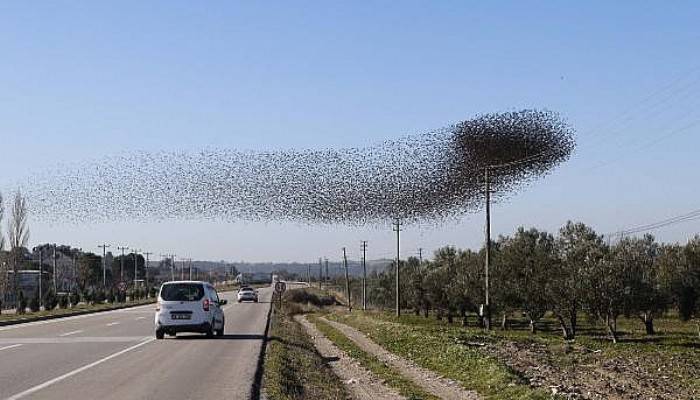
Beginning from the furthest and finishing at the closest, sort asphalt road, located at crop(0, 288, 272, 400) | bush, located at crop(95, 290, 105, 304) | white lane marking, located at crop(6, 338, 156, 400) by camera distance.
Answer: bush, located at crop(95, 290, 105, 304) → asphalt road, located at crop(0, 288, 272, 400) → white lane marking, located at crop(6, 338, 156, 400)

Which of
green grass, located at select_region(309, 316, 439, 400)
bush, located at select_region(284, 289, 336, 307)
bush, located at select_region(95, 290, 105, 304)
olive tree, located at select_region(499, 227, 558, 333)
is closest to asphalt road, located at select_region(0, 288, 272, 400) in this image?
green grass, located at select_region(309, 316, 439, 400)

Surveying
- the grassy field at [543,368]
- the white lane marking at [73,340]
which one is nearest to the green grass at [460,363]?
the grassy field at [543,368]

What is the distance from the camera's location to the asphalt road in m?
15.3

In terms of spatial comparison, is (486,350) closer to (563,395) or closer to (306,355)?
(306,355)

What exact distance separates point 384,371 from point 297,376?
351 centimetres

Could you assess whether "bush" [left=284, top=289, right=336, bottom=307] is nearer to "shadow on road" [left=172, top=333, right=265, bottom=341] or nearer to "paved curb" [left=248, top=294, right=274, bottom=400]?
"shadow on road" [left=172, top=333, right=265, bottom=341]

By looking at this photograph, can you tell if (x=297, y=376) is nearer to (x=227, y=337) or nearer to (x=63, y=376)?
(x=63, y=376)

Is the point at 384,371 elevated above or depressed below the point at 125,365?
below

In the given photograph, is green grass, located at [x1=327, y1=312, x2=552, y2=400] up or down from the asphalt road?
down

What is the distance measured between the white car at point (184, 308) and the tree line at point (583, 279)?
31.1 metres

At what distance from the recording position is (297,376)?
19.8 metres

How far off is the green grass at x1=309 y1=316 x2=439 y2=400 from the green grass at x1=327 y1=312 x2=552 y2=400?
103cm

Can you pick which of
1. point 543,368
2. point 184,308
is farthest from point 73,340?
point 543,368

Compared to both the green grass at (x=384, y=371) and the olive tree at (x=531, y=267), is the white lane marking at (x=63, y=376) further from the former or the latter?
the olive tree at (x=531, y=267)
